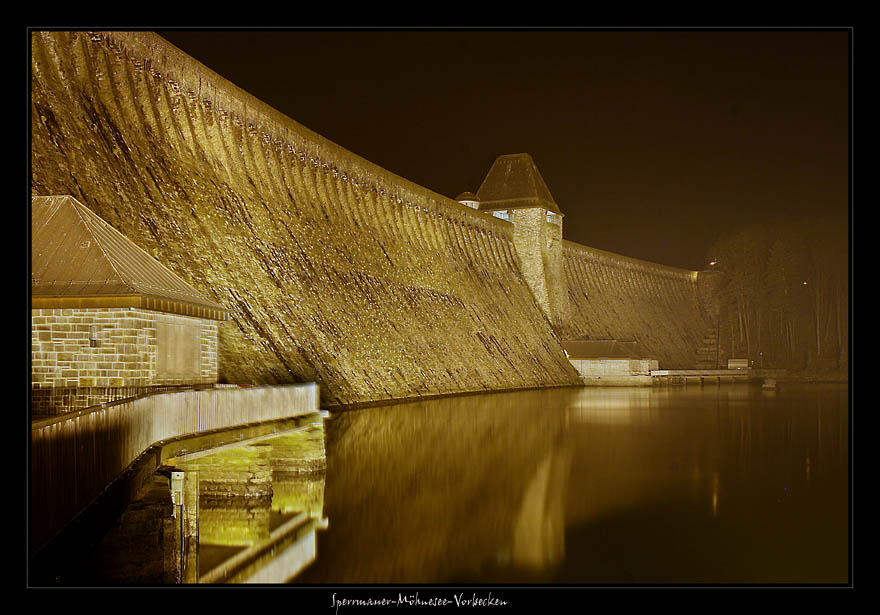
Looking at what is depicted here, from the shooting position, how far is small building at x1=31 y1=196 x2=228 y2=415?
492 inches

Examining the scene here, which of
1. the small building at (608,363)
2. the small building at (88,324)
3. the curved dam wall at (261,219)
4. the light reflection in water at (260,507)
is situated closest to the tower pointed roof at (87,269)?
the small building at (88,324)

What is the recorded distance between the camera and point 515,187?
6222 cm

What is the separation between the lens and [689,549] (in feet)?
36.9

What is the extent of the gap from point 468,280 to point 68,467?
4394 centimetres

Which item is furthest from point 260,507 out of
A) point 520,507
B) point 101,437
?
point 101,437

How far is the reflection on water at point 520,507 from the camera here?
10328mm

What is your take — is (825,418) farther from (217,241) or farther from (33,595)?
(33,595)

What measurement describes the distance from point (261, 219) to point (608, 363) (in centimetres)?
3158

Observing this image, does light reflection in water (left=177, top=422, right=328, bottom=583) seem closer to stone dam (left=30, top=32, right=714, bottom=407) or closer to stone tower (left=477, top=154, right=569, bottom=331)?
stone dam (left=30, top=32, right=714, bottom=407)

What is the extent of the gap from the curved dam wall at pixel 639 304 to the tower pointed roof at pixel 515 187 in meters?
8.42

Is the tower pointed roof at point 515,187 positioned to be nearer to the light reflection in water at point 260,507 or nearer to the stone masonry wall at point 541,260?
the stone masonry wall at point 541,260

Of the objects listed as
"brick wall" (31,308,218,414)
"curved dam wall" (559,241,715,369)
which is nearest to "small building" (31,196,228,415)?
"brick wall" (31,308,218,414)

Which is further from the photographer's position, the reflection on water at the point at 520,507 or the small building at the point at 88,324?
the small building at the point at 88,324

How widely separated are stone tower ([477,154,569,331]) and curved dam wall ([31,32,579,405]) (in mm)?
12122
